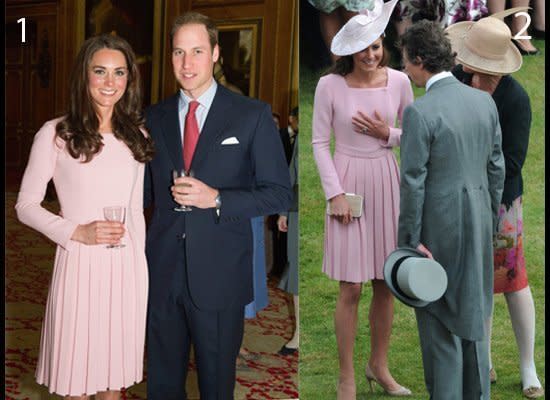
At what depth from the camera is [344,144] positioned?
445 centimetres

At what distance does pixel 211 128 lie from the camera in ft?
12.1

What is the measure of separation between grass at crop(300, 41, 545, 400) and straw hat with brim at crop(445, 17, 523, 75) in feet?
0.54

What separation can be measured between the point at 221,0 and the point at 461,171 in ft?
5.72

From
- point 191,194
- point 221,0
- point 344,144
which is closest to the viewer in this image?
point 191,194

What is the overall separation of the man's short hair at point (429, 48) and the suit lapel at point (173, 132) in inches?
45.6

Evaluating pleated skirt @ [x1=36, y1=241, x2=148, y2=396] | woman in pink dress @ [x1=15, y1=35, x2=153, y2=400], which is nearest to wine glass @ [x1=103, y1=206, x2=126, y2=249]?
woman in pink dress @ [x1=15, y1=35, x2=153, y2=400]

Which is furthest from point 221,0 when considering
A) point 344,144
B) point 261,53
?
point 344,144

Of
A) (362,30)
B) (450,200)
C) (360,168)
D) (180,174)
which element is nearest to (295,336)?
(360,168)

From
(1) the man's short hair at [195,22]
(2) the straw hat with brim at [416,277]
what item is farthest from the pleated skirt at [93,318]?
(2) the straw hat with brim at [416,277]

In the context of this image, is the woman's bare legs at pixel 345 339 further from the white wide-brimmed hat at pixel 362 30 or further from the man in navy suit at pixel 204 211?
the white wide-brimmed hat at pixel 362 30

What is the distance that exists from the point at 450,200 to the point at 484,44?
0.92m

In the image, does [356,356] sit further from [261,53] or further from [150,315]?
[261,53]

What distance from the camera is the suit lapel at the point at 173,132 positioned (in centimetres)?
367

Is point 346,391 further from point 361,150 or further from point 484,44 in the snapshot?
point 484,44
